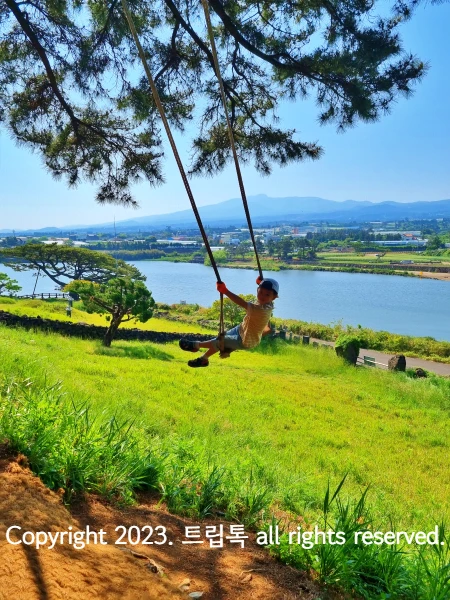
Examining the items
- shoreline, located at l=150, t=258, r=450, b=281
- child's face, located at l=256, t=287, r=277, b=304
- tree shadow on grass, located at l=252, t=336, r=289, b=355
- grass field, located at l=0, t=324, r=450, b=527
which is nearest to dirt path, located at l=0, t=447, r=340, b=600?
grass field, located at l=0, t=324, r=450, b=527

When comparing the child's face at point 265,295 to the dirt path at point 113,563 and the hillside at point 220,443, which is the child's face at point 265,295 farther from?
the dirt path at point 113,563

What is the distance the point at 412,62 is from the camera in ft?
13.3

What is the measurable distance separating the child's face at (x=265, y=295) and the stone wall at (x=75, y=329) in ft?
37.0

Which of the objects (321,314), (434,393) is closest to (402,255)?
(321,314)

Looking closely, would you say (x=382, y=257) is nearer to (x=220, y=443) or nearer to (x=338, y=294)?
(x=338, y=294)

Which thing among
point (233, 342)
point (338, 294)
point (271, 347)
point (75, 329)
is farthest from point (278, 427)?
point (338, 294)

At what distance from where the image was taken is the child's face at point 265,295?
9.71 feet

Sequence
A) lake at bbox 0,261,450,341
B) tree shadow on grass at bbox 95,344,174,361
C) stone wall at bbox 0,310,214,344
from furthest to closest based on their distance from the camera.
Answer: lake at bbox 0,261,450,341, stone wall at bbox 0,310,214,344, tree shadow on grass at bbox 95,344,174,361

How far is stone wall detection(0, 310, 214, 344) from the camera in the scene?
44.9ft

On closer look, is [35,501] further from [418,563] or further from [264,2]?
[264,2]

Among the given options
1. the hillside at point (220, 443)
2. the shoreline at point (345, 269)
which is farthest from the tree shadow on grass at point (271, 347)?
the shoreline at point (345, 269)

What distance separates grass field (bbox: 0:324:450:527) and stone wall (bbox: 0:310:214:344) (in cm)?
395

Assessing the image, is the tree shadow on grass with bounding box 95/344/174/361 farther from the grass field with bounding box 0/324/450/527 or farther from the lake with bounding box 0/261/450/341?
the lake with bounding box 0/261/450/341

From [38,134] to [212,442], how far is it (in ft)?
13.1
